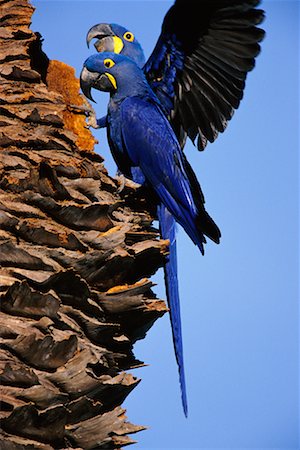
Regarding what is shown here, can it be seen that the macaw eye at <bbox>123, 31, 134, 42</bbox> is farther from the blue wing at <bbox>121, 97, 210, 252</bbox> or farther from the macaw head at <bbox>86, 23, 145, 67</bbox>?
the blue wing at <bbox>121, 97, 210, 252</bbox>

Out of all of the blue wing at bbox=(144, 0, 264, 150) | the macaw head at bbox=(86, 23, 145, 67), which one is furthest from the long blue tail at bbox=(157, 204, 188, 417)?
the macaw head at bbox=(86, 23, 145, 67)

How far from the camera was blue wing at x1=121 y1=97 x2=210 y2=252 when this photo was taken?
3.12 meters

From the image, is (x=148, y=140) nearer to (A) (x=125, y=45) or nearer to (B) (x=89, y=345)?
(A) (x=125, y=45)

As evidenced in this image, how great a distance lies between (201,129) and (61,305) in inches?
77.9

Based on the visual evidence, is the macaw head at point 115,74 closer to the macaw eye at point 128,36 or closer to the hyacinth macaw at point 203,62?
the hyacinth macaw at point 203,62

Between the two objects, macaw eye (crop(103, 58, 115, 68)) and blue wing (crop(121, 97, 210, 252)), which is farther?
macaw eye (crop(103, 58, 115, 68))

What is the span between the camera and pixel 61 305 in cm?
172

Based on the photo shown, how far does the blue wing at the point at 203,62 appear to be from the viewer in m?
3.13

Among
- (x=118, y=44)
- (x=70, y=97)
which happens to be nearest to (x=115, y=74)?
(x=118, y=44)

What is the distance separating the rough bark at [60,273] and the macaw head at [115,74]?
4.25ft

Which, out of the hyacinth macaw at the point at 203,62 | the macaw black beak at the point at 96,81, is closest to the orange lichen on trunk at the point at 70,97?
the hyacinth macaw at the point at 203,62

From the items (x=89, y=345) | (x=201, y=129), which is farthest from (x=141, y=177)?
Answer: (x=89, y=345)

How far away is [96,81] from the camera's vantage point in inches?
140

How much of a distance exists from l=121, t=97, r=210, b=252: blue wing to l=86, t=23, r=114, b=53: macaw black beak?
0.68 meters
